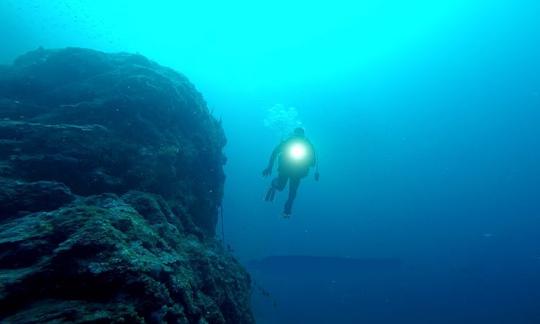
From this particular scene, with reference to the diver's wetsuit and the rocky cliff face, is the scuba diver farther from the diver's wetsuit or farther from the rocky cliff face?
the rocky cliff face

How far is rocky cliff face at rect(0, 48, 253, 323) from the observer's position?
119 inches

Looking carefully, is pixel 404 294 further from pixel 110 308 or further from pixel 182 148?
pixel 110 308

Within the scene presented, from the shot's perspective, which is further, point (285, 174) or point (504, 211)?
point (504, 211)

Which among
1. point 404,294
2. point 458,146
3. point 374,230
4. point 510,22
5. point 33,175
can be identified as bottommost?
point 404,294

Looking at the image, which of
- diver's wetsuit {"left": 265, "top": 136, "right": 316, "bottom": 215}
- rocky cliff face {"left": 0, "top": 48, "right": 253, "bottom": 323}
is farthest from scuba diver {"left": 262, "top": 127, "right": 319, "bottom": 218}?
rocky cliff face {"left": 0, "top": 48, "right": 253, "bottom": 323}

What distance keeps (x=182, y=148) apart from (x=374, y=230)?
34.8 metres

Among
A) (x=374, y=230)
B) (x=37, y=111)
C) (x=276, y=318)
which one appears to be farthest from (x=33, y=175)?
(x=374, y=230)

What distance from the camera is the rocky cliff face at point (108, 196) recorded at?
3.03 m

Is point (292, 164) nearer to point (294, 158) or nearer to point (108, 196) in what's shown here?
point (294, 158)

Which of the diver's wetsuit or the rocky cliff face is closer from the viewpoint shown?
the rocky cliff face

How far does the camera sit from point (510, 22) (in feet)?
137

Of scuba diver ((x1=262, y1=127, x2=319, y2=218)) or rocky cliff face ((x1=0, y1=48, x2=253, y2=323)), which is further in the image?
scuba diver ((x1=262, y1=127, x2=319, y2=218))

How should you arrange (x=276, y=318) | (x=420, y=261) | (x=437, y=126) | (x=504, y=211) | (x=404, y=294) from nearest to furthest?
(x=276, y=318)
(x=404, y=294)
(x=420, y=261)
(x=504, y=211)
(x=437, y=126)

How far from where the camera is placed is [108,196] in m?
5.35
